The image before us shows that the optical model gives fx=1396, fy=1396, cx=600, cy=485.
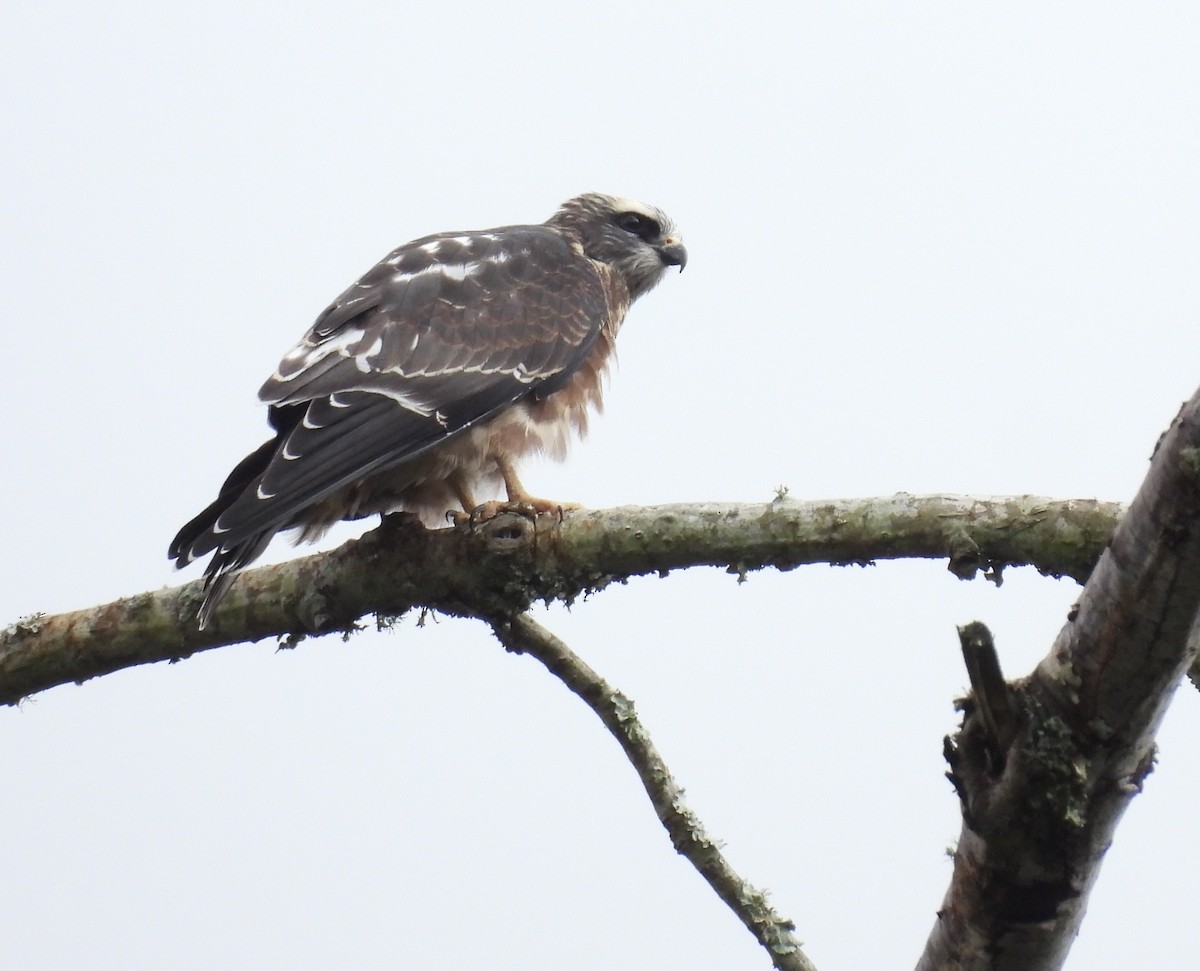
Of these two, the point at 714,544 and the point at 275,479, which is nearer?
the point at 714,544

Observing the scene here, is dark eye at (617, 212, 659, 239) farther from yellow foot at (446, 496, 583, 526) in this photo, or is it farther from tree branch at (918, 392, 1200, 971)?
tree branch at (918, 392, 1200, 971)

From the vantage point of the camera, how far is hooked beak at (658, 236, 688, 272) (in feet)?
25.1

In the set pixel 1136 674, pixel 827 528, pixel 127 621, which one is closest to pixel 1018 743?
pixel 1136 674

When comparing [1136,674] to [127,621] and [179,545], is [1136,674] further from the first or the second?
[127,621]

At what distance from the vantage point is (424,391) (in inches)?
207

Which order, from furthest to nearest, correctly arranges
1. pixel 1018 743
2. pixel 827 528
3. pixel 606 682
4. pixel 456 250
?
pixel 456 250 → pixel 606 682 → pixel 827 528 → pixel 1018 743

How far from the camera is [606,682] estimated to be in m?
4.65

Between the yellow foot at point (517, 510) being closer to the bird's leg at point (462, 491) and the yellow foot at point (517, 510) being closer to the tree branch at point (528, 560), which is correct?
the tree branch at point (528, 560)

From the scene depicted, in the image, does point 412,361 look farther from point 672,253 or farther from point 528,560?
point 672,253

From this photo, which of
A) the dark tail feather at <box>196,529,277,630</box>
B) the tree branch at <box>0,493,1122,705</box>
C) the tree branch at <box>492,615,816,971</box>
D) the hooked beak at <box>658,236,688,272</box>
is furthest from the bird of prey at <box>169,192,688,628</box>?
the hooked beak at <box>658,236,688,272</box>

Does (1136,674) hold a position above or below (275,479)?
below

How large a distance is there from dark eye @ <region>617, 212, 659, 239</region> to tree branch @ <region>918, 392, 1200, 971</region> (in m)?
5.10

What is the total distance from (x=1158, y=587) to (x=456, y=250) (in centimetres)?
414

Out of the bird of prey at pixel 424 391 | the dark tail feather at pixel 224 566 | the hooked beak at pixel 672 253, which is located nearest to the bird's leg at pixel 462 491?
the bird of prey at pixel 424 391
